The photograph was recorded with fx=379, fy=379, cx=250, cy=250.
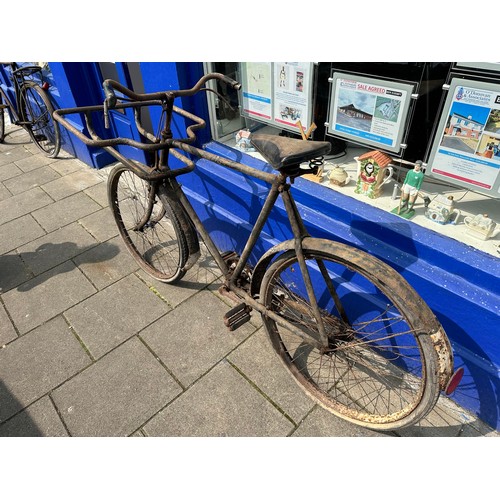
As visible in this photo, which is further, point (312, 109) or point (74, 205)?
point (74, 205)

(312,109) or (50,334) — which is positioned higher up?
(312,109)

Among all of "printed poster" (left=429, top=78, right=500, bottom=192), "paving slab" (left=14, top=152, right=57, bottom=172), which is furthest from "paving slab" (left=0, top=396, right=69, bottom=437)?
"paving slab" (left=14, top=152, right=57, bottom=172)

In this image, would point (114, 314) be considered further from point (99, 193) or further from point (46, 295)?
point (99, 193)

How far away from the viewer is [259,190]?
9.95ft

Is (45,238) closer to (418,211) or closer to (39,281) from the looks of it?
(39,281)

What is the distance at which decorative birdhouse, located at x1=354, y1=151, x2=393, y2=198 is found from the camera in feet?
8.43

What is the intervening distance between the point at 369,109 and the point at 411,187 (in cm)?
59

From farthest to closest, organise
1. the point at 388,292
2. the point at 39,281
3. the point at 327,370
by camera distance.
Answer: the point at 39,281 < the point at 327,370 < the point at 388,292

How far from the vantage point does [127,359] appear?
284cm

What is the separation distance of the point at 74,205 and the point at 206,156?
3035 millimetres

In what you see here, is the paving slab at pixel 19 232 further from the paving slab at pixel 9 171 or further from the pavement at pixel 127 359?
the paving slab at pixel 9 171

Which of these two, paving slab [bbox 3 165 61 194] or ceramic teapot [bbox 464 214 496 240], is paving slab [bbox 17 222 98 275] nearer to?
paving slab [bbox 3 165 61 194]

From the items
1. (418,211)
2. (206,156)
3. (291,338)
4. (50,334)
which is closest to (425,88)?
(418,211)

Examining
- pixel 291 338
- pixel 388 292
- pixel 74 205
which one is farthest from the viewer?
pixel 74 205
